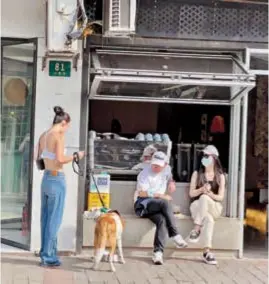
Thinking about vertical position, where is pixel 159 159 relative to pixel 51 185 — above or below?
above

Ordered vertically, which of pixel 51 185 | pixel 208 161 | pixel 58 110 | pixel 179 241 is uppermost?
pixel 58 110

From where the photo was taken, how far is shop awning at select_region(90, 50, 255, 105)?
7.18 meters

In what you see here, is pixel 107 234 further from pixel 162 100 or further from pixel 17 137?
pixel 162 100

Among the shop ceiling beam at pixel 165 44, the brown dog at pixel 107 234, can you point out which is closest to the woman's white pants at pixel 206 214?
the brown dog at pixel 107 234

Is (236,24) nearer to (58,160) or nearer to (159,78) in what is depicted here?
(159,78)

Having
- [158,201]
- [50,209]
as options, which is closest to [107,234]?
[50,209]

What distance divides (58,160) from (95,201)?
1.13 m

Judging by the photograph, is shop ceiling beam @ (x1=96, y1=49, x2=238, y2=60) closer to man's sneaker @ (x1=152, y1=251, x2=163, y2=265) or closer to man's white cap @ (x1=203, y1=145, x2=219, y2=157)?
man's white cap @ (x1=203, y1=145, x2=219, y2=157)

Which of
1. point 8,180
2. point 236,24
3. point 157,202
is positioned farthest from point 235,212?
point 8,180

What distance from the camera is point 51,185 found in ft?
22.5

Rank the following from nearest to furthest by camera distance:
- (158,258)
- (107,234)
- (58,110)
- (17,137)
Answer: (107,234) < (58,110) < (158,258) < (17,137)

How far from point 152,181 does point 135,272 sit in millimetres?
1164

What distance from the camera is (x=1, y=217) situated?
8.00 m

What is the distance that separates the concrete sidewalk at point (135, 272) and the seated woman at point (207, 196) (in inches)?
12.1
